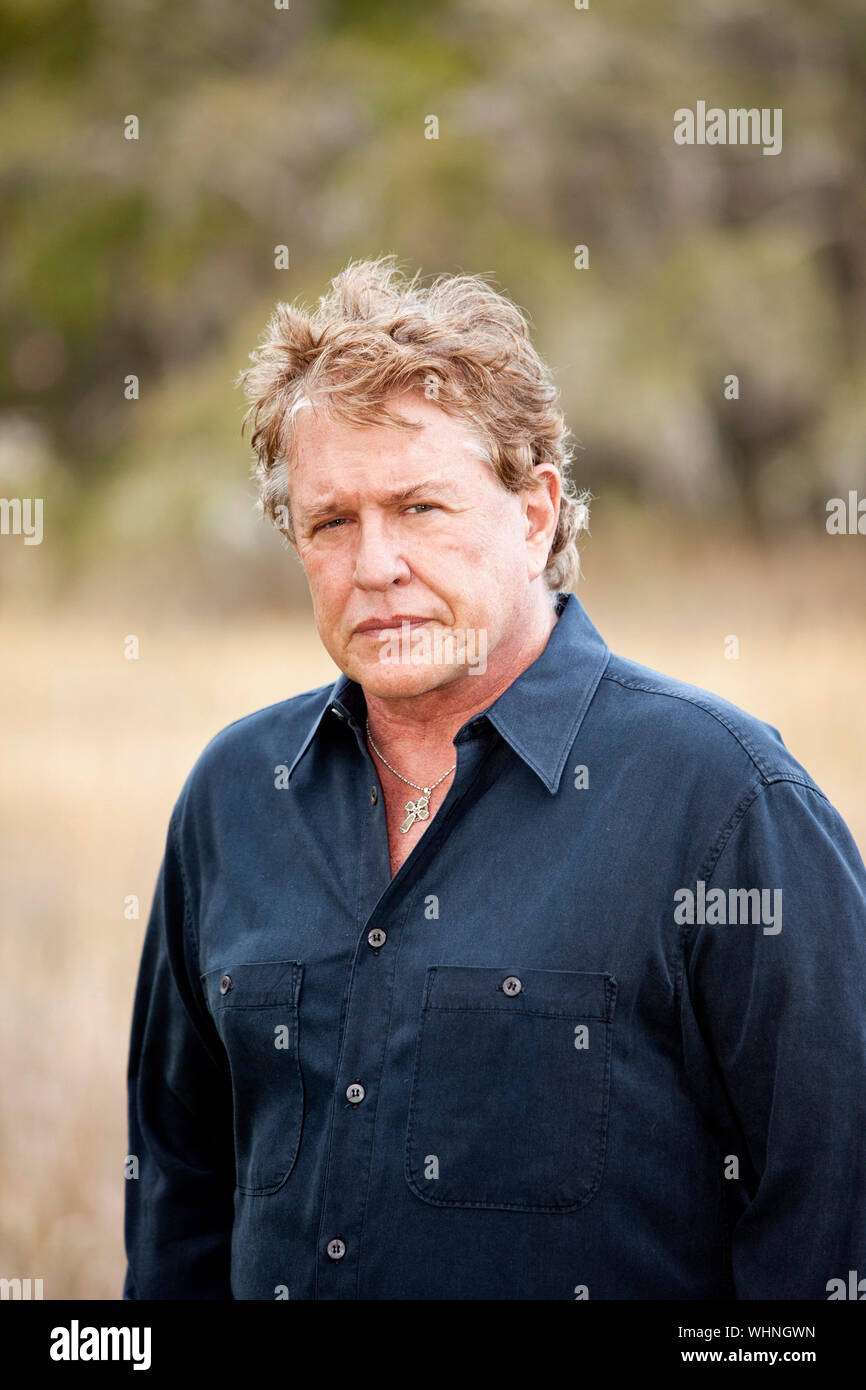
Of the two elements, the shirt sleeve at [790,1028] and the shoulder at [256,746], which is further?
the shoulder at [256,746]

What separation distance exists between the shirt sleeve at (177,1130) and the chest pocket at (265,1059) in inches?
7.4

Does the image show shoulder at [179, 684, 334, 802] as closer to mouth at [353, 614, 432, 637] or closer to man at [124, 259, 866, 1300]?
man at [124, 259, 866, 1300]

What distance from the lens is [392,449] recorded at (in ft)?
4.80

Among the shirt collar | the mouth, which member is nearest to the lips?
the mouth

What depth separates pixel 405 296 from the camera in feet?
5.03

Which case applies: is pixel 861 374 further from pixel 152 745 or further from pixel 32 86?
pixel 32 86

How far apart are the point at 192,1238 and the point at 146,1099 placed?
184mm

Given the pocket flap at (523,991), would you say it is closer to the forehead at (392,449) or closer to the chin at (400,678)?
the chin at (400,678)

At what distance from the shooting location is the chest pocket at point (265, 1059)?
57.5 inches

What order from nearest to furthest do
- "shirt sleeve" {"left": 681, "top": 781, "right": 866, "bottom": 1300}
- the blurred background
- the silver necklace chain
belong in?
"shirt sleeve" {"left": 681, "top": 781, "right": 866, "bottom": 1300}
the silver necklace chain
the blurred background

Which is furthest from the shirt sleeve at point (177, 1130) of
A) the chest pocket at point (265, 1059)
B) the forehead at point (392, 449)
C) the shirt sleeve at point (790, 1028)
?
the shirt sleeve at point (790, 1028)

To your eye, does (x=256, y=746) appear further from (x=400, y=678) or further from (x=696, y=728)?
(x=696, y=728)

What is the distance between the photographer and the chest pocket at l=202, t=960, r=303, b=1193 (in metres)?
1.46

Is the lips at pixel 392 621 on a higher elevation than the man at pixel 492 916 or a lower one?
higher
